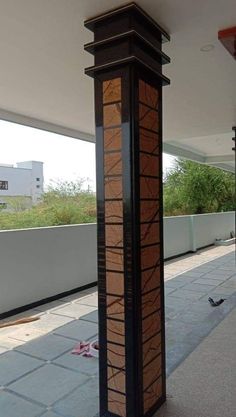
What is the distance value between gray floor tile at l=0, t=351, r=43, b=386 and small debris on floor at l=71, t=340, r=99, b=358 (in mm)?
361

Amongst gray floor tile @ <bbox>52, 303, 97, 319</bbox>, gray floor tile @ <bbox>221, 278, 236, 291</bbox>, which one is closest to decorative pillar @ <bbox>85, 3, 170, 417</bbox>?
gray floor tile @ <bbox>52, 303, 97, 319</bbox>

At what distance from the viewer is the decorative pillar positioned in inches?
84.0

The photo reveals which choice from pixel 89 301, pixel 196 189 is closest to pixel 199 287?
pixel 89 301

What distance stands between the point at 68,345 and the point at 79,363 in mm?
432

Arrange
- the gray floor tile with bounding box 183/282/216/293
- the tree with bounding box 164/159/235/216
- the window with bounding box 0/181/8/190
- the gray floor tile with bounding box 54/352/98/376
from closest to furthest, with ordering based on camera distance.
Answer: the gray floor tile with bounding box 54/352/98/376 < the window with bounding box 0/181/8/190 < the gray floor tile with bounding box 183/282/216/293 < the tree with bounding box 164/159/235/216

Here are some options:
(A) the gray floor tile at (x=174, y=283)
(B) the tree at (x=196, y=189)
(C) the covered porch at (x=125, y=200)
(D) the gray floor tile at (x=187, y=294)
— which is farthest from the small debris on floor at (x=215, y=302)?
(B) the tree at (x=196, y=189)

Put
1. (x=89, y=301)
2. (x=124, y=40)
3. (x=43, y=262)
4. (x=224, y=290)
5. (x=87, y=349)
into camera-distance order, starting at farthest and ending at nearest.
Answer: (x=224, y=290), (x=89, y=301), (x=43, y=262), (x=87, y=349), (x=124, y=40)

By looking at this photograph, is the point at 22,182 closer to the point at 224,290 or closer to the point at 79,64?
the point at 79,64

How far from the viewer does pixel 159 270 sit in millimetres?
2424

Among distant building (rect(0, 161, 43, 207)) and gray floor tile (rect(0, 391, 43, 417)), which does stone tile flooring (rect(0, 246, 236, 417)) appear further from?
distant building (rect(0, 161, 43, 207))

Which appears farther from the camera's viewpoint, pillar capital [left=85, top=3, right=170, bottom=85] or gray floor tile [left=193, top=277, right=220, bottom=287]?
gray floor tile [left=193, top=277, right=220, bottom=287]

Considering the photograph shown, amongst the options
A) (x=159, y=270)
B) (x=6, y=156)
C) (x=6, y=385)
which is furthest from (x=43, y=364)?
(x=6, y=156)

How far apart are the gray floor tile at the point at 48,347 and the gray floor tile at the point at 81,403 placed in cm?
65

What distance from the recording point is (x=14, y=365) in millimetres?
3090
